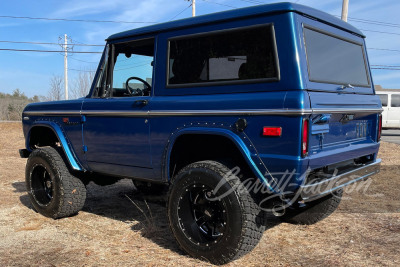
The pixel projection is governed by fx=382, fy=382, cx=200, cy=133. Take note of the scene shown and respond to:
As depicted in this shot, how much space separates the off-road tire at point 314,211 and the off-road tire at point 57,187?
2566 millimetres

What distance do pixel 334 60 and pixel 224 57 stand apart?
1.04 metres

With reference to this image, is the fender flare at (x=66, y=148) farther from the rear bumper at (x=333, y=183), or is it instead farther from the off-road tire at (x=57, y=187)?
the rear bumper at (x=333, y=183)

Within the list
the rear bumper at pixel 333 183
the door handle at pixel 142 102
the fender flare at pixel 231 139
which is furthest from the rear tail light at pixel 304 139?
the door handle at pixel 142 102

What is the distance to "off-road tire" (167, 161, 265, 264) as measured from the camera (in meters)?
3.08

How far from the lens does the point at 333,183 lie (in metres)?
3.18

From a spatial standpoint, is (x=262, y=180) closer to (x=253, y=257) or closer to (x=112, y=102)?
(x=253, y=257)

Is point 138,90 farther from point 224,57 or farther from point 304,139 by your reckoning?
point 304,139

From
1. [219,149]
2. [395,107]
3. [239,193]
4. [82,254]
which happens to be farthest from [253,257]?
[395,107]

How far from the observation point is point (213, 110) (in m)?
3.21

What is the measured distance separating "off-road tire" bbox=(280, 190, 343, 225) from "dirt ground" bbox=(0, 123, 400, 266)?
10cm

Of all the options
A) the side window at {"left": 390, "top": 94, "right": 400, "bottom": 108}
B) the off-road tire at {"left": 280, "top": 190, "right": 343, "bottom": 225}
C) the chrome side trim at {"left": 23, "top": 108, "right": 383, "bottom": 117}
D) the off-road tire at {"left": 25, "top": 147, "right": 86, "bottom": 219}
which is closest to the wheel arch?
the chrome side trim at {"left": 23, "top": 108, "right": 383, "bottom": 117}

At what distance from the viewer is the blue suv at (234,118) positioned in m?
2.94

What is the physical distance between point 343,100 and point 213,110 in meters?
1.14

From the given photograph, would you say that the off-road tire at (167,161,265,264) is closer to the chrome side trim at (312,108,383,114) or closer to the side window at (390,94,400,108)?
the chrome side trim at (312,108,383,114)
